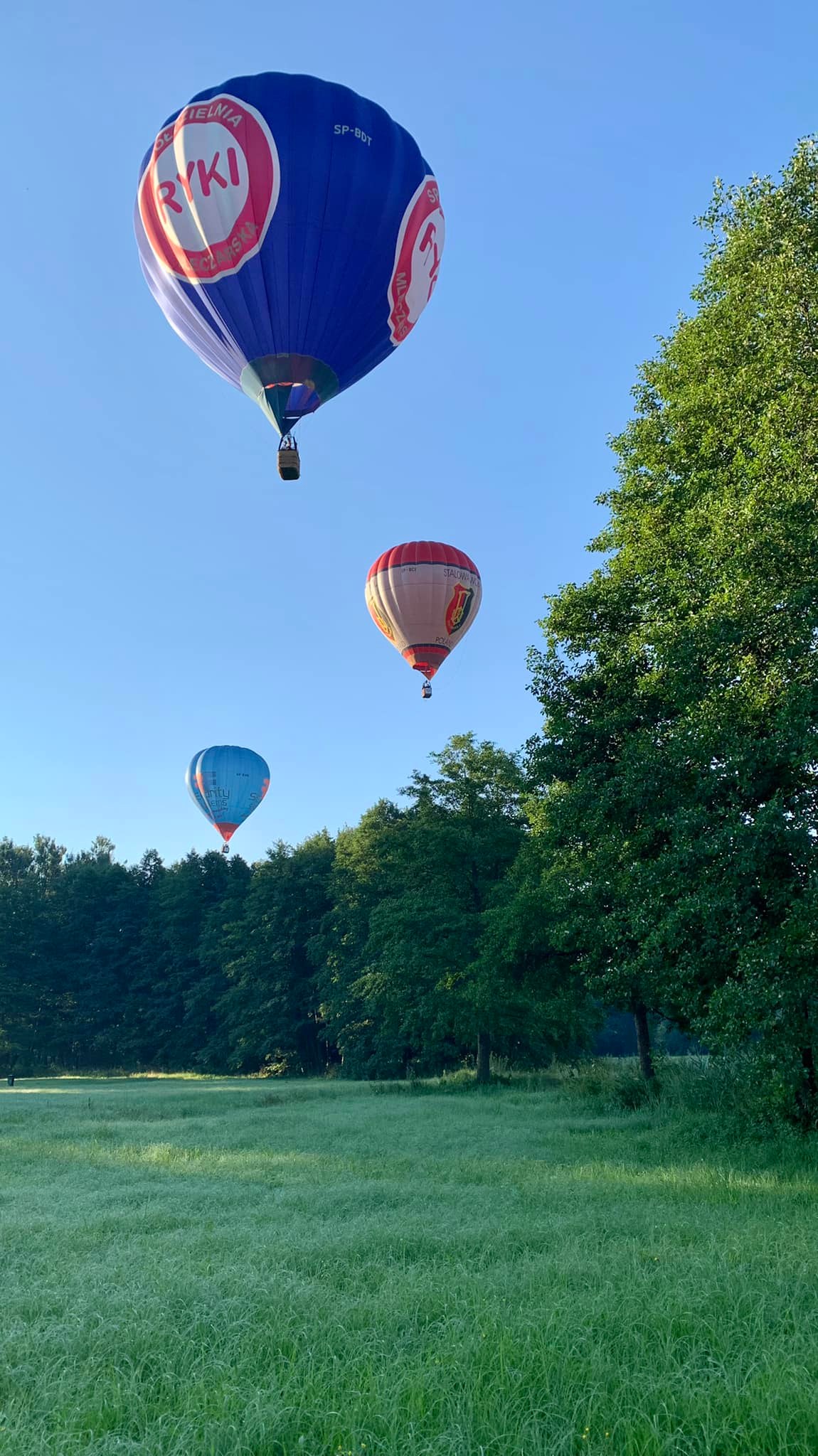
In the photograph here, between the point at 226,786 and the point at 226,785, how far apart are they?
4cm

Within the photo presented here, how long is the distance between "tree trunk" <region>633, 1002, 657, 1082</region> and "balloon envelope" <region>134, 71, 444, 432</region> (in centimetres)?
2097

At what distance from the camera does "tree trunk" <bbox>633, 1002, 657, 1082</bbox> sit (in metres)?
27.2

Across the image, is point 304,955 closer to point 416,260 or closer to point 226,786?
point 226,786

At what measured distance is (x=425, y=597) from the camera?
33.8 meters

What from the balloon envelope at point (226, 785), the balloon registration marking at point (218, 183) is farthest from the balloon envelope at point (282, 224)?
the balloon envelope at point (226, 785)

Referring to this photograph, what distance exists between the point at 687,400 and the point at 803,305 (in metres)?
3.01

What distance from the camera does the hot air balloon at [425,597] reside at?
33812 millimetres

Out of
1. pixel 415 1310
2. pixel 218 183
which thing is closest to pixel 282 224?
pixel 218 183

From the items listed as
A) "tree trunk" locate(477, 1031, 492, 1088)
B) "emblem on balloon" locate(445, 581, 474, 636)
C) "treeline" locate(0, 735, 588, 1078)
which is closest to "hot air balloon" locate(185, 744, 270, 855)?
"treeline" locate(0, 735, 588, 1078)

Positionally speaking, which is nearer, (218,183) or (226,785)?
(218,183)

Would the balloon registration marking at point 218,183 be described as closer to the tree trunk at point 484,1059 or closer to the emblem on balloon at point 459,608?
the emblem on balloon at point 459,608

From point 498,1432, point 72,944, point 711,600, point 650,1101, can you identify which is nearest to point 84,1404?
point 498,1432

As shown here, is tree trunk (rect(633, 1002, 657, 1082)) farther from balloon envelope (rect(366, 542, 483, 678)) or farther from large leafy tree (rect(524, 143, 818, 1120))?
balloon envelope (rect(366, 542, 483, 678))

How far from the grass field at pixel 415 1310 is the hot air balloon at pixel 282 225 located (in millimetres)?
18006
